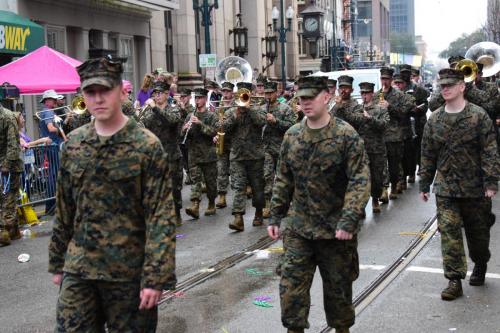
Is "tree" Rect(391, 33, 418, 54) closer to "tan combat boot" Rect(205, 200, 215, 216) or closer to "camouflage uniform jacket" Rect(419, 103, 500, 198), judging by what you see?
"tan combat boot" Rect(205, 200, 215, 216)

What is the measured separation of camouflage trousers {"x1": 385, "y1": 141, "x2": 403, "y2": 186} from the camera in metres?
13.1

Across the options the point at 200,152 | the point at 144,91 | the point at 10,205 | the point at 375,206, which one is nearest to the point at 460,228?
the point at 375,206

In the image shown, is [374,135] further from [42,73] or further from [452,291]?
[42,73]

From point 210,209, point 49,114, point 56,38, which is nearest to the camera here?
point 210,209

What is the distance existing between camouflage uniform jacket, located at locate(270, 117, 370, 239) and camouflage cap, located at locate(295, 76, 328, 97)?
0.74ft

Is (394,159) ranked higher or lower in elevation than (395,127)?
lower

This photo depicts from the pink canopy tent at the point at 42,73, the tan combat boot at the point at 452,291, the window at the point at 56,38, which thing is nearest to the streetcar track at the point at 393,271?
the tan combat boot at the point at 452,291

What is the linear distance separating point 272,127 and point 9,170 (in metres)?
3.59

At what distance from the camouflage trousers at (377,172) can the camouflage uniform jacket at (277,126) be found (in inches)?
60.2

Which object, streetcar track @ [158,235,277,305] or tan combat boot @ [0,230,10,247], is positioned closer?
streetcar track @ [158,235,277,305]

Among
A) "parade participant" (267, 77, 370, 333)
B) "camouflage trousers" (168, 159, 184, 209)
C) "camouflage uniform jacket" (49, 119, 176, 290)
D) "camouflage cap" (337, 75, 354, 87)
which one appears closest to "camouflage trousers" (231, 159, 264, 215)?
"camouflage trousers" (168, 159, 184, 209)

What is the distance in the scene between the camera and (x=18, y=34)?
17.5 m

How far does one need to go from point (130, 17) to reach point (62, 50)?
14.7 ft

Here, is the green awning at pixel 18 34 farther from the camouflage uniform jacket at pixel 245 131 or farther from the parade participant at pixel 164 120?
the camouflage uniform jacket at pixel 245 131
